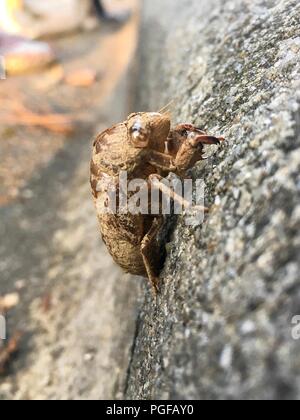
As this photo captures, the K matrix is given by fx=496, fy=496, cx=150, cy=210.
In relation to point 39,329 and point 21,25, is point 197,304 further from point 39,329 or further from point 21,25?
point 21,25

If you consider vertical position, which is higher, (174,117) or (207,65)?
(207,65)

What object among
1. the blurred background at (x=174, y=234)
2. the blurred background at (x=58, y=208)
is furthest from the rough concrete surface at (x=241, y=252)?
the blurred background at (x=58, y=208)

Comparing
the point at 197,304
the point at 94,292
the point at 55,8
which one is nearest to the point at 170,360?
the point at 197,304

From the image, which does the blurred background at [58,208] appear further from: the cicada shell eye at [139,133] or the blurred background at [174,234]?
the cicada shell eye at [139,133]

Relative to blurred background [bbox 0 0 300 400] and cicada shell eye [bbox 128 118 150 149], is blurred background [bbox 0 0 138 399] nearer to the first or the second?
blurred background [bbox 0 0 300 400]

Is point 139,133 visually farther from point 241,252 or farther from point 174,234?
point 241,252

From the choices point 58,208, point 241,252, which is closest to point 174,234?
point 241,252

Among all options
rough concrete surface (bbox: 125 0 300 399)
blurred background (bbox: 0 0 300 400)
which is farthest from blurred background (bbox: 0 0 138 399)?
rough concrete surface (bbox: 125 0 300 399)
